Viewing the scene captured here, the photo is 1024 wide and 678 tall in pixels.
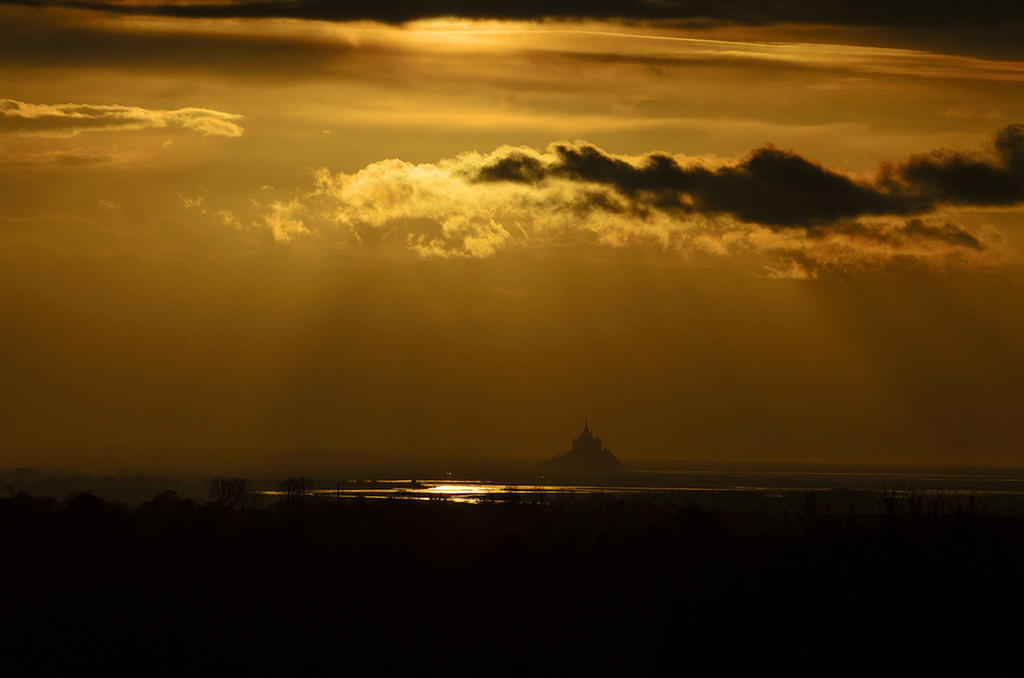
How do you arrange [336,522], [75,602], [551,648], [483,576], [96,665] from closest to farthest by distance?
1. [96,665]
2. [551,648]
3. [75,602]
4. [483,576]
5. [336,522]

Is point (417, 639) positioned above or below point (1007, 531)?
below

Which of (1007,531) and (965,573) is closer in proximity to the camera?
(965,573)

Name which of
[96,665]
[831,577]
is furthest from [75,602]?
[831,577]

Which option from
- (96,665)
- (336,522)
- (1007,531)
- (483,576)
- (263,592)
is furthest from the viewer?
(336,522)

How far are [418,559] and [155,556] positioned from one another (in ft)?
58.7

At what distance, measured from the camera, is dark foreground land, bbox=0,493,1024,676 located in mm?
29422

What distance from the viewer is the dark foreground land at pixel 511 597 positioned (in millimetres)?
29422

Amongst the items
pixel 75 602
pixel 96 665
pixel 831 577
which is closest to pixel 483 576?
pixel 75 602

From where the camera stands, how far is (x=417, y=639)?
51.0 metres

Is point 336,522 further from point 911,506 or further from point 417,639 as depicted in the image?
point 911,506

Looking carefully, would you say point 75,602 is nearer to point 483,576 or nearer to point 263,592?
point 263,592

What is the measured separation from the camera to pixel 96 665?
135ft

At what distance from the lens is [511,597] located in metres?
68.5

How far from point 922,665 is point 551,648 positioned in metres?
21.4
